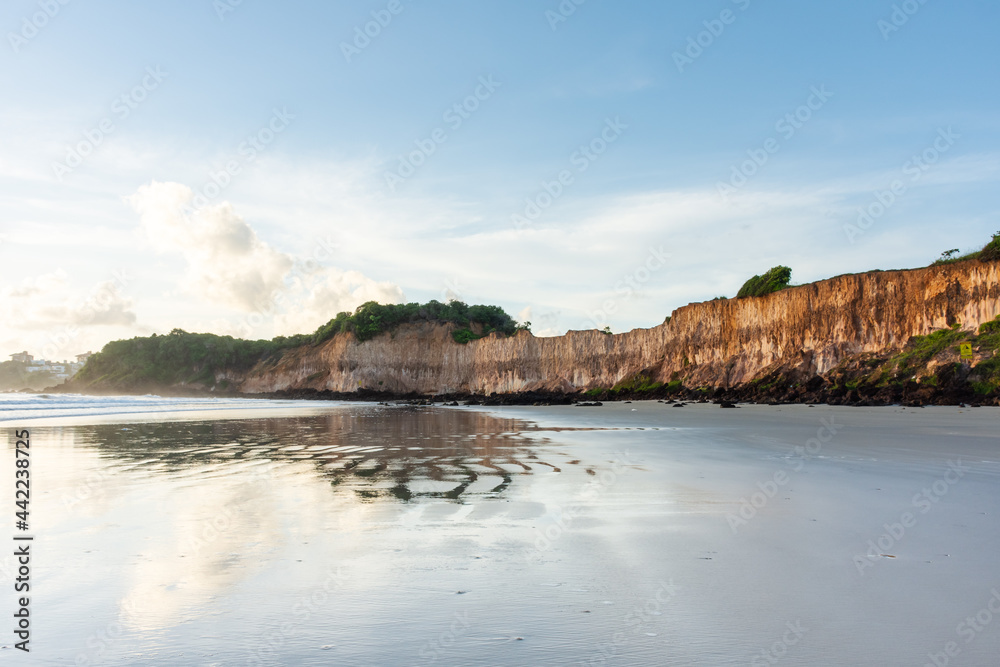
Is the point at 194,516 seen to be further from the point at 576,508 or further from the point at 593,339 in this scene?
the point at 593,339

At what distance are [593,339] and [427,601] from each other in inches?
1979

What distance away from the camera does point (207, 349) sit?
8425 centimetres

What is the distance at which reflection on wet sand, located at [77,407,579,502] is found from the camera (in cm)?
590

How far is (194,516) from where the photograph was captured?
4453mm

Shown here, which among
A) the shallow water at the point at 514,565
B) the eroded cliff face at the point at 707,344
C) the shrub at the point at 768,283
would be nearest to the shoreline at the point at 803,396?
the eroded cliff face at the point at 707,344

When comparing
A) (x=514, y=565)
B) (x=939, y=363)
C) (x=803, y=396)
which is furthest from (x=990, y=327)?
(x=514, y=565)

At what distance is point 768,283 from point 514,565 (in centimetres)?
4032

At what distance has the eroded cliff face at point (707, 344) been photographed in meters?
28.2

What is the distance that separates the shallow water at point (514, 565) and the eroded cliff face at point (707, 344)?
26.2 meters

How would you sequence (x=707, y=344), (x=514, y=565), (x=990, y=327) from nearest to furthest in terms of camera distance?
1. (x=514, y=565)
2. (x=990, y=327)
3. (x=707, y=344)

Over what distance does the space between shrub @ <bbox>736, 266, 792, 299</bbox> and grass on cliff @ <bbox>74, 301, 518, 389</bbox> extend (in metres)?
40.2

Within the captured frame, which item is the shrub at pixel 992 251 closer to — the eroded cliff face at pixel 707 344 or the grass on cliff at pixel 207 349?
the eroded cliff face at pixel 707 344

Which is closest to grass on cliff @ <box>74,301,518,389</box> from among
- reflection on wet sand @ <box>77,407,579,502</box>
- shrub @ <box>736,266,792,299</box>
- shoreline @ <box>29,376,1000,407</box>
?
shoreline @ <box>29,376,1000,407</box>

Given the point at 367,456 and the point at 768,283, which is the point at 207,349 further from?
the point at 367,456
